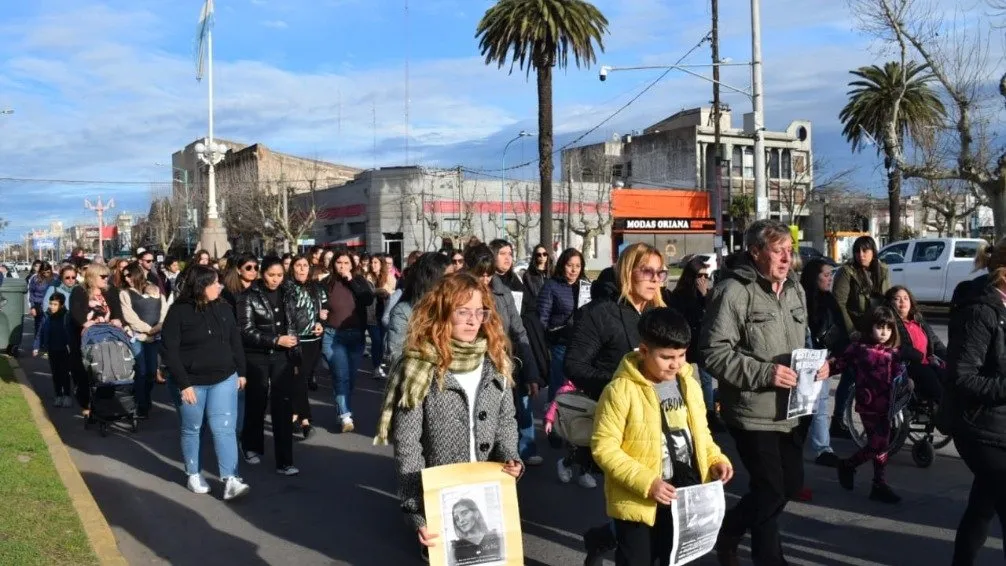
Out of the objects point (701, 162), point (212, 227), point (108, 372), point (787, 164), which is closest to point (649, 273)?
point (108, 372)

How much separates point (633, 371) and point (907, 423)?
4.38m

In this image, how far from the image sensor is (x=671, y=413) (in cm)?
374

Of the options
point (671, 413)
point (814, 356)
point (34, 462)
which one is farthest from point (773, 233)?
point (34, 462)

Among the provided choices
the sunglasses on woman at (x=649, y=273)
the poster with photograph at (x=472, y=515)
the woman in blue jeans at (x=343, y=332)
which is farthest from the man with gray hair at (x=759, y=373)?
the woman in blue jeans at (x=343, y=332)

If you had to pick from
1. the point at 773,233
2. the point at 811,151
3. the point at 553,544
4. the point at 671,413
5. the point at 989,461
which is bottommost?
the point at 553,544

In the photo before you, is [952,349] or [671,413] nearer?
[671,413]

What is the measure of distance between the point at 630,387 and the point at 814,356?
4.33ft

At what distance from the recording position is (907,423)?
7.07 m

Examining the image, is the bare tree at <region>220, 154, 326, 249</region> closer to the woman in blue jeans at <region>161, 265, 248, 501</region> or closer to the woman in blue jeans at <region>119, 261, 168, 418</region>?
the woman in blue jeans at <region>119, 261, 168, 418</region>

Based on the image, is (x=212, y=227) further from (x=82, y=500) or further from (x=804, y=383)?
(x=804, y=383)

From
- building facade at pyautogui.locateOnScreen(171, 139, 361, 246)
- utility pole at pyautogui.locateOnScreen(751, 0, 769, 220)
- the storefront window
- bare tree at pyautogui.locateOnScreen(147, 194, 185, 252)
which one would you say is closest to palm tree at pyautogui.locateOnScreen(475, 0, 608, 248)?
utility pole at pyautogui.locateOnScreen(751, 0, 769, 220)

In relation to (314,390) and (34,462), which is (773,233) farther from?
(314,390)

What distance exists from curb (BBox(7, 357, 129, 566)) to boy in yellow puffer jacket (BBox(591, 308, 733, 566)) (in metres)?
3.31

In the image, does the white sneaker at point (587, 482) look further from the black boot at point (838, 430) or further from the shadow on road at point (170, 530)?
the black boot at point (838, 430)
